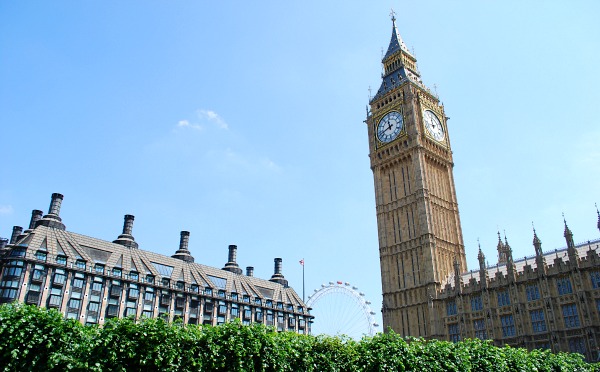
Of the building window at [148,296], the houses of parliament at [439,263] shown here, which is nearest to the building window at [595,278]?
the houses of parliament at [439,263]

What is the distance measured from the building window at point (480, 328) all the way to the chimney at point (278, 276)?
55304 millimetres

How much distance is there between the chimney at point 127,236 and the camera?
83.6 meters

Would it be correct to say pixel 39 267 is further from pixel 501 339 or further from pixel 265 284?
pixel 501 339

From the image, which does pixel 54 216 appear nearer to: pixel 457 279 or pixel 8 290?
pixel 8 290

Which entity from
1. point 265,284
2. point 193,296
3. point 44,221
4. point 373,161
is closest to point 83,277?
point 44,221

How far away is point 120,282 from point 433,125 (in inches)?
2353

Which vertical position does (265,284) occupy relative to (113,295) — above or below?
above

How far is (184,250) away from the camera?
93438mm

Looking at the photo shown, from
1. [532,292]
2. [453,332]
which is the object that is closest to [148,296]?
[453,332]

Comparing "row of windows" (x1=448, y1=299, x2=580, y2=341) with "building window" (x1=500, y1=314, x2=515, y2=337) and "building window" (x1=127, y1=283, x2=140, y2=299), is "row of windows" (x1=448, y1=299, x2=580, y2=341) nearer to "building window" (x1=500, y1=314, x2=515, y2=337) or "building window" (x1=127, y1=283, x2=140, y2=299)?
"building window" (x1=500, y1=314, x2=515, y2=337)

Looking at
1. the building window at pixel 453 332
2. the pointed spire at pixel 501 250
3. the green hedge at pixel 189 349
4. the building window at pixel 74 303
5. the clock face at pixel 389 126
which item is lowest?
the green hedge at pixel 189 349

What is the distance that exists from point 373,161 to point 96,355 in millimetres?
66158

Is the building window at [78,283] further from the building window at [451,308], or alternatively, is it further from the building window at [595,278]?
the building window at [595,278]

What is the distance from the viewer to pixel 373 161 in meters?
83.3
